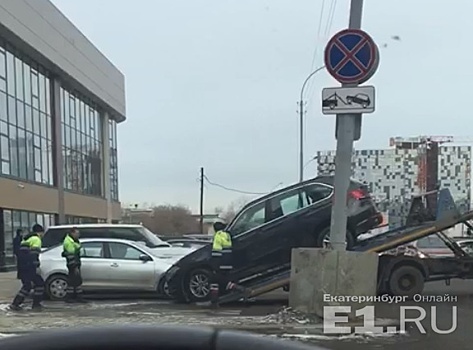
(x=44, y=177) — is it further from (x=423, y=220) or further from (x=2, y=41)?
(x=423, y=220)

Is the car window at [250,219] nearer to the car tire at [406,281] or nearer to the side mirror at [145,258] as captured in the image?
the side mirror at [145,258]

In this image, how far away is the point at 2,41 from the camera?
2822 centimetres

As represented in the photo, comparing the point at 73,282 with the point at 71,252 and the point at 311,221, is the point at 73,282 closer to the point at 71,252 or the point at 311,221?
the point at 71,252

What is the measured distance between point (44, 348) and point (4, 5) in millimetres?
27479

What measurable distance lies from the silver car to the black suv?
1.22m

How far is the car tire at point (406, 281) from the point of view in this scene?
43.7ft

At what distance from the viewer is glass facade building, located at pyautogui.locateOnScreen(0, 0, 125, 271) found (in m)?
27.9

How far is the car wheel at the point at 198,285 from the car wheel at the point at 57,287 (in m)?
2.97

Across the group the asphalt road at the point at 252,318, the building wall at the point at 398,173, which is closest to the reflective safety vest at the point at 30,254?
the asphalt road at the point at 252,318

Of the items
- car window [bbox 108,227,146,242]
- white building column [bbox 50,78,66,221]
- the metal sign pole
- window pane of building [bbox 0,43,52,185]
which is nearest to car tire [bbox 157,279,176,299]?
car window [bbox 108,227,146,242]

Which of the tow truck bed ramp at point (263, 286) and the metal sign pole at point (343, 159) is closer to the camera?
the metal sign pole at point (343, 159)

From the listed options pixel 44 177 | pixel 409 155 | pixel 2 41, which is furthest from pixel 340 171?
pixel 44 177

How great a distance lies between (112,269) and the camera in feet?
48.5

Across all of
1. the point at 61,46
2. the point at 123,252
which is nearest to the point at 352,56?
the point at 123,252
